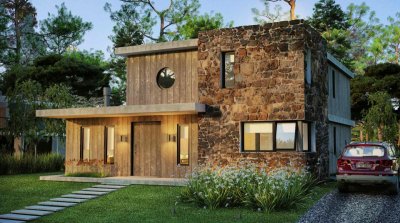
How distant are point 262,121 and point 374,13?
33049 mm

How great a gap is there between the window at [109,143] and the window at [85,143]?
0.90 metres

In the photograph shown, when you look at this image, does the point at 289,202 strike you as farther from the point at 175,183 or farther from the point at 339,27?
the point at 339,27

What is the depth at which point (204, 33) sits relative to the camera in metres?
17.3

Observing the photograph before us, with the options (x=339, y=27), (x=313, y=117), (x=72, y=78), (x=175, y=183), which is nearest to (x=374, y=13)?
(x=339, y=27)

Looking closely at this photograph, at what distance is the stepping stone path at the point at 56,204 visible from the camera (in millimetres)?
11211

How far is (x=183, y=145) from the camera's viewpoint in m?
17.5

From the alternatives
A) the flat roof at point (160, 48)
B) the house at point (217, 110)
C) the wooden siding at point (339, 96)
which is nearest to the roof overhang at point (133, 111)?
the house at point (217, 110)

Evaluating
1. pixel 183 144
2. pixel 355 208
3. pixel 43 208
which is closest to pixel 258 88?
pixel 183 144

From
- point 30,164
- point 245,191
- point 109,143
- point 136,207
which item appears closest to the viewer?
point 245,191

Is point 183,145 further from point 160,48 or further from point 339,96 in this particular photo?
point 339,96

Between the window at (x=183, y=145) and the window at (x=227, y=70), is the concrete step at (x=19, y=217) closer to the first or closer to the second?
the window at (x=183, y=145)

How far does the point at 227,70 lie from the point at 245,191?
626cm

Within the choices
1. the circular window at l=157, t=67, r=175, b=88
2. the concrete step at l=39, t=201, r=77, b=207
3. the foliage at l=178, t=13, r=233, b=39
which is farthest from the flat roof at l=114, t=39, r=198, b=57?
the foliage at l=178, t=13, r=233, b=39

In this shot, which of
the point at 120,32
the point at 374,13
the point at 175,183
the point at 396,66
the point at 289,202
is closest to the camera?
the point at 289,202
